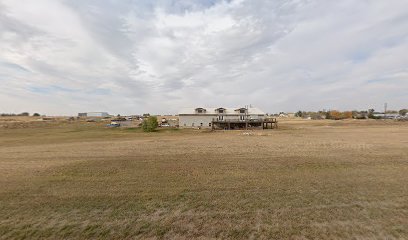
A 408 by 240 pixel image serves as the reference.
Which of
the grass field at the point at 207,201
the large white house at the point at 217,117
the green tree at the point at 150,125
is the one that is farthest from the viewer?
the large white house at the point at 217,117

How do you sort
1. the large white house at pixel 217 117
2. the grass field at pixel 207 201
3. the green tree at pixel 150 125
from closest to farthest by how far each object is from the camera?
the grass field at pixel 207 201 < the green tree at pixel 150 125 < the large white house at pixel 217 117

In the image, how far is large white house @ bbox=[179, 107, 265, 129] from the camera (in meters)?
59.5

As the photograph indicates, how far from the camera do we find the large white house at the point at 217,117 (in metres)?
59.5

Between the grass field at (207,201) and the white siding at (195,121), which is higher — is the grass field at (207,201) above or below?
below

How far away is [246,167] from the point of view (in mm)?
13891

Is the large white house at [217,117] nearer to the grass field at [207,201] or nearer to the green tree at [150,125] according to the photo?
the green tree at [150,125]

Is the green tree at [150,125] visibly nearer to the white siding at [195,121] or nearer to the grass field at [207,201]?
the white siding at [195,121]

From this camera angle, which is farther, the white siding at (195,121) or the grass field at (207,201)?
the white siding at (195,121)

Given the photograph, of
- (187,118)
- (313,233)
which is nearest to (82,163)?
(313,233)

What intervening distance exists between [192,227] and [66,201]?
17.7 ft

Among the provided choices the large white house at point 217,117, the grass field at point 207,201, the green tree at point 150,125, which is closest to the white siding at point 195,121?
the large white house at point 217,117

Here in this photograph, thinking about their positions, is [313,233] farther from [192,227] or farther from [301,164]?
[301,164]

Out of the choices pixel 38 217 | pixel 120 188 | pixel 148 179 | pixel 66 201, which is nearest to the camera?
pixel 38 217

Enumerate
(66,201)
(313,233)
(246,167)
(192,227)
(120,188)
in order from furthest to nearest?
1. (246,167)
2. (120,188)
3. (66,201)
4. (192,227)
5. (313,233)
